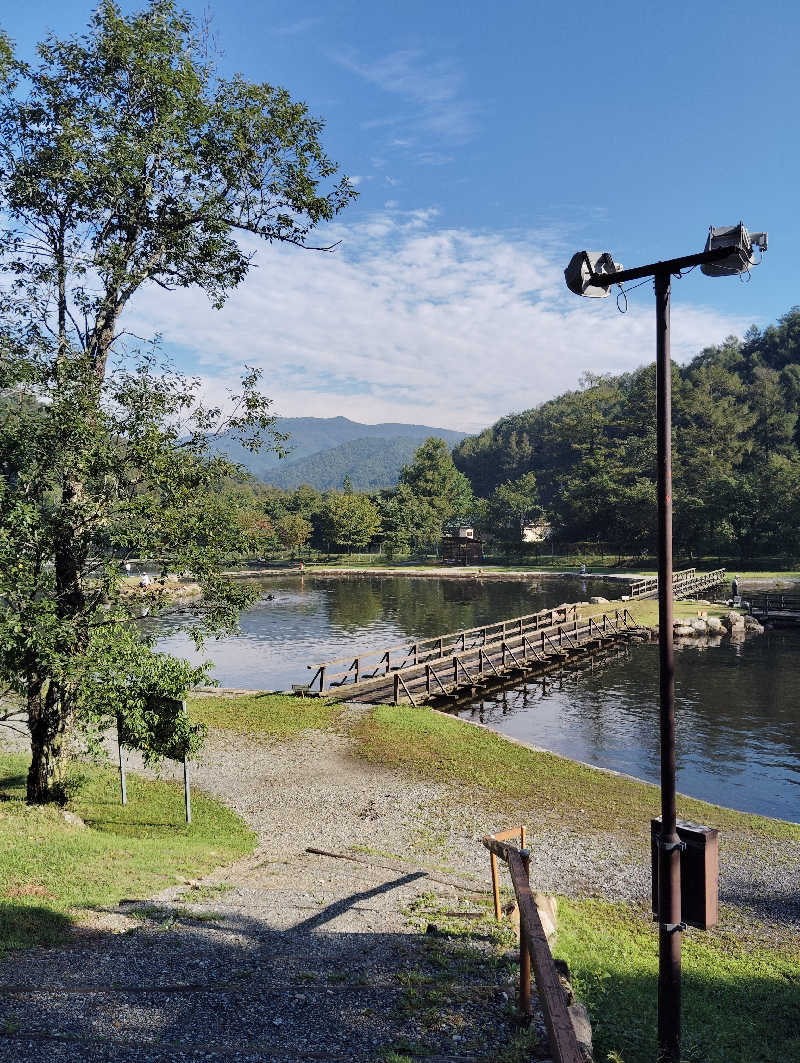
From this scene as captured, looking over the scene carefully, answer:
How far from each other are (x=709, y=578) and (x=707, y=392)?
1755 inches

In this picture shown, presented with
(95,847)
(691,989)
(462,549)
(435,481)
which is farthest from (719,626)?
(435,481)

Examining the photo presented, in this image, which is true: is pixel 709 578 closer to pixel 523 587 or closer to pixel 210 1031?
pixel 523 587

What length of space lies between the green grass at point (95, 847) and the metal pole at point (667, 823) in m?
6.34

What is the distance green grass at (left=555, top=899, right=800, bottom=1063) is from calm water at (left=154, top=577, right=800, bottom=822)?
914 cm

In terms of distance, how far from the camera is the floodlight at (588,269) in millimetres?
7039

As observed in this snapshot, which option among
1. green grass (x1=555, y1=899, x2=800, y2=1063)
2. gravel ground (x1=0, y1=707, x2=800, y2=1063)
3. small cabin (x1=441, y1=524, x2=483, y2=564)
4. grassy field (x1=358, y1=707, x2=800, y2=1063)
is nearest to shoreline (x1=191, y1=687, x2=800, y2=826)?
grassy field (x1=358, y1=707, x2=800, y2=1063)

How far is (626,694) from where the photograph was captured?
29672 mm

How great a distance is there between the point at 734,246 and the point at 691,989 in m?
7.97

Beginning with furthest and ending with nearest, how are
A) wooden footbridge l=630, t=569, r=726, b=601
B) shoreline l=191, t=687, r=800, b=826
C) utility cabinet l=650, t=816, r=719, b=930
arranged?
1. wooden footbridge l=630, t=569, r=726, b=601
2. shoreline l=191, t=687, r=800, b=826
3. utility cabinet l=650, t=816, r=719, b=930

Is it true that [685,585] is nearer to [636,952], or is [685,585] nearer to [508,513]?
[508,513]

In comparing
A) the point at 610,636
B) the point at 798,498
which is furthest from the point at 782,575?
the point at 610,636

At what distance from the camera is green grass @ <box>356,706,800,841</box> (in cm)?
1508

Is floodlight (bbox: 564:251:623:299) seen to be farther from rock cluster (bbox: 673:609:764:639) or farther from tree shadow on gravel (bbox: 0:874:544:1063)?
rock cluster (bbox: 673:609:764:639)

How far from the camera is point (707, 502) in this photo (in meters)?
74.4
